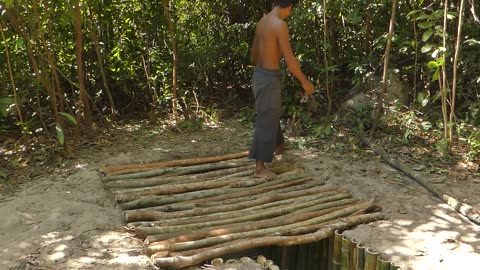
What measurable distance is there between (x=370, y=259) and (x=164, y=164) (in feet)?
7.11

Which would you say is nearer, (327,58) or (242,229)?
(242,229)

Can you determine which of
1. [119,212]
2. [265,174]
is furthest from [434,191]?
[119,212]

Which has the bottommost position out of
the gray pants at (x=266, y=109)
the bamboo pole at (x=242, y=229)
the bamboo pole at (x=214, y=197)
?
the bamboo pole at (x=242, y=229)

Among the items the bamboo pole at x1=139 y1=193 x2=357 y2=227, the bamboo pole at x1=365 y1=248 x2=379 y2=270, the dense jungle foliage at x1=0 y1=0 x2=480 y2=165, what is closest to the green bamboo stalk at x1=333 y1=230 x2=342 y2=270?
the bamboo pole at x1=365 y1=248 x2=379 y2=270

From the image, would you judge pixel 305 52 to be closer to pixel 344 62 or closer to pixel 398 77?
pixel 344 62

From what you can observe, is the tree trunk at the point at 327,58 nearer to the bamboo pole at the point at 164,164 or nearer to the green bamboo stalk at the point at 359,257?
the bamboo pole at the point at 164,164

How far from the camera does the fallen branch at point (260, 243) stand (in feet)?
10.4

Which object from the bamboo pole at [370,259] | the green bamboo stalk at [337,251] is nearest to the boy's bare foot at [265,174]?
the green bamboo stalk at [337,251]

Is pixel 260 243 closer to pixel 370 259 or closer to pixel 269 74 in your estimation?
pixel 370 259

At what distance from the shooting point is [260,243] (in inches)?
135

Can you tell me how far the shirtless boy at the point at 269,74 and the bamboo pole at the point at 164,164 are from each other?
0.50 m

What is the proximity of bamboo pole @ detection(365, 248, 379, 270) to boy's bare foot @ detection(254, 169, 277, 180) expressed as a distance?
4.28 ft

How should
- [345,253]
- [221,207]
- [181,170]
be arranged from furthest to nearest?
[181,170] < [221,207] < [345,253]

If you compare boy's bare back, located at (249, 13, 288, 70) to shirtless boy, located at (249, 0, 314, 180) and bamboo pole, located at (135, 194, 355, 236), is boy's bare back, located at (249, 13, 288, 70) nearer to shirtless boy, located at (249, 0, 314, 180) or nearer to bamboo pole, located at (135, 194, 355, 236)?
shirtless boy, located at (249, 0, 314, 180)
